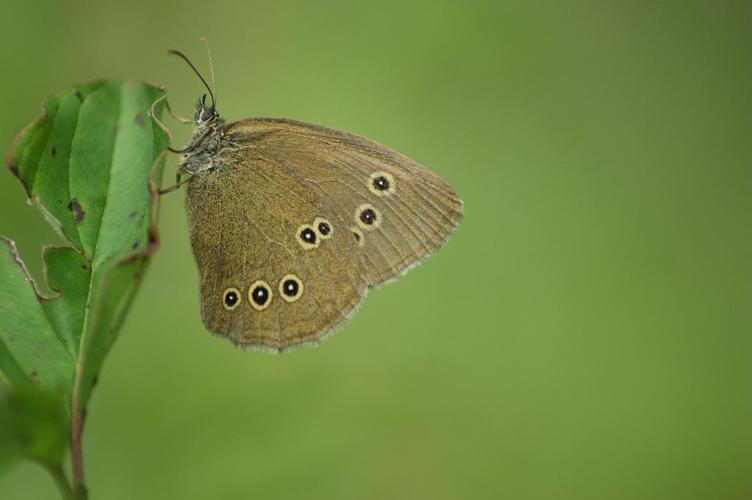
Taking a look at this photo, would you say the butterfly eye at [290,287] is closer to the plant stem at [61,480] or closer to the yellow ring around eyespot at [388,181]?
the yellow ring around eyespot at [388,181]

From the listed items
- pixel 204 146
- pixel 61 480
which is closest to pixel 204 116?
pixel 204 146

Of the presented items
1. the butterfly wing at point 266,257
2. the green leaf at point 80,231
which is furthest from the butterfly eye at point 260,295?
the green leaf at point 80,231

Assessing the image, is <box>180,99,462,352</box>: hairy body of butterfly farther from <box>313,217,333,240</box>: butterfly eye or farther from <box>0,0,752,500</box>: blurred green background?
<box>0,0,752,500</box>: blurred green background

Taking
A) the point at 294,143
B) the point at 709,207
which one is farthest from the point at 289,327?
the point at 709,207

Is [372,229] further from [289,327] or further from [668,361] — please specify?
[668,361]

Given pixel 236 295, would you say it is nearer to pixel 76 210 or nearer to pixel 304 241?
pixel 304 241

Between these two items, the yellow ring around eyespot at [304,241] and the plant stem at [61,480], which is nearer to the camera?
the plant stem at [61,480]

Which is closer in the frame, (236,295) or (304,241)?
(236,295)
